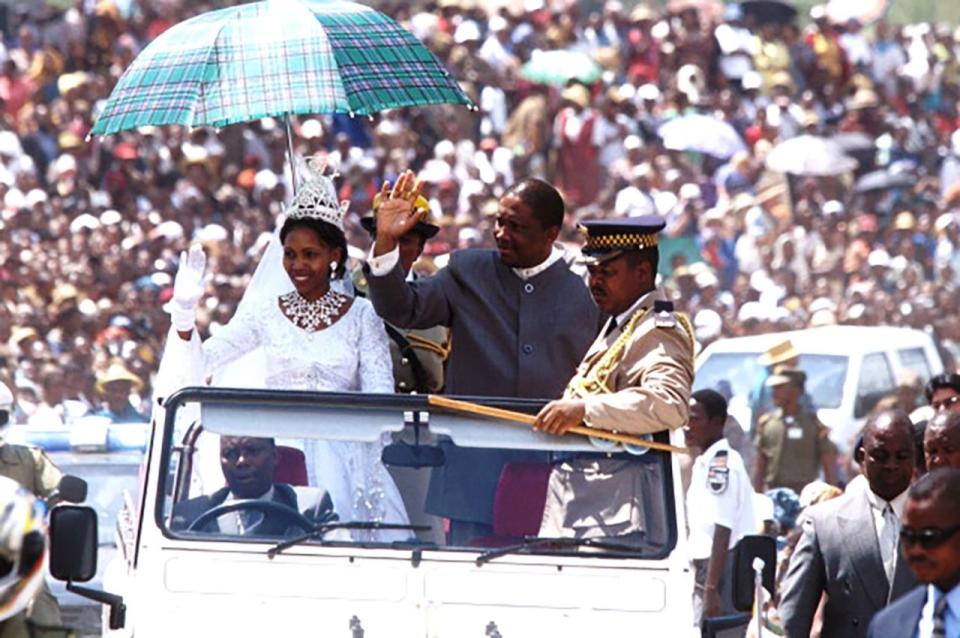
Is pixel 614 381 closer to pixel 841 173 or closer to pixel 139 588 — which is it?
pixel 139 588

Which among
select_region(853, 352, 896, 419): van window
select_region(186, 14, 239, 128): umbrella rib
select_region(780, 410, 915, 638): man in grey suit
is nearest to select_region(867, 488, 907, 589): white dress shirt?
select_region(780, 410, 915, 638): man in grey suit

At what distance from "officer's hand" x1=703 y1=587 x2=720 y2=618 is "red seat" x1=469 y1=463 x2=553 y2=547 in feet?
Answer: 11.4

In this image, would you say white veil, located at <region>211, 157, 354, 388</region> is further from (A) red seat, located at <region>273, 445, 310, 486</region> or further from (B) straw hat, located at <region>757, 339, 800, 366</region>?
(B) straw hat, located at <region>757, 339, 800, 366</region>

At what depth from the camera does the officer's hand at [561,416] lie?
779cm

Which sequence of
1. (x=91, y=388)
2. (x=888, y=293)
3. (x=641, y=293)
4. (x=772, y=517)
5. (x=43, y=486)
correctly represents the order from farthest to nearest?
(x=888, y=293)
(x=91, y=388)
(x=772, y=517)
(x=43, y=486)
(x=641, y=293)

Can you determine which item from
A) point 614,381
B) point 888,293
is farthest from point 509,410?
point 888,293

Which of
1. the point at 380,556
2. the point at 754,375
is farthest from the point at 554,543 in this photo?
the point at 754,375

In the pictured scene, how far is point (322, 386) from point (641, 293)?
3.88 ft

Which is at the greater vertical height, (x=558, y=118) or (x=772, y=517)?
(x=558, y=118)

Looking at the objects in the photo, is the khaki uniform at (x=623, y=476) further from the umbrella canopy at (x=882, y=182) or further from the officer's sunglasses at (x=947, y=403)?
the umbrella canopy at (x=882, y=182)

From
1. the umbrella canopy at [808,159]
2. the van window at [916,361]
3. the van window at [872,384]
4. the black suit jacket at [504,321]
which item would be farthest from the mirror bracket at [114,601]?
the umbrella canopy at [808,159]

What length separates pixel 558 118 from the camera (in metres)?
27.1

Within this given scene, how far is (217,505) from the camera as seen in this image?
7.88 metres

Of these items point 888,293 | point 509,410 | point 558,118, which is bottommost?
point 509,410
